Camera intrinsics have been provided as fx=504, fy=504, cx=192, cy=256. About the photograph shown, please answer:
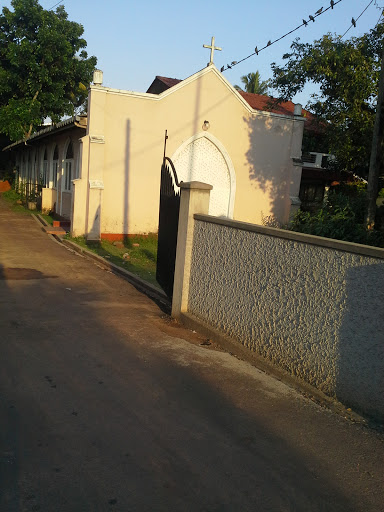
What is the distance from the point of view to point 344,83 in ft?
47.8

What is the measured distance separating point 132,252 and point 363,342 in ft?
36.1

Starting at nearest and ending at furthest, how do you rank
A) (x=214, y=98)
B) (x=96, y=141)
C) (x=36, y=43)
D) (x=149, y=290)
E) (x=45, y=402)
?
1. (x=45, y=402)
2. (x=149, y=290)
3. (x=96, y=141)
4. (x=214, y=98)
5. (x=36, y=43)

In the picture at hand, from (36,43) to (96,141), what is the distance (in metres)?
19.9

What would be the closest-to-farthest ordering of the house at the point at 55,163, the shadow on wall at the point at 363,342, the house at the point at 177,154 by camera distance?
the shadow on wall at the point at 363,342
the house at the point at 177,154
the house at the point at 55,163

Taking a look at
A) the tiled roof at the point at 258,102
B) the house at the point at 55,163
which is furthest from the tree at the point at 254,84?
the house at the point at 55,163

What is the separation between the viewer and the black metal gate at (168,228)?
8125 mm

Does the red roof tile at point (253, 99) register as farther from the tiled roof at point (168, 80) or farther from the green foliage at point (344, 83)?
the green foliage at point (344, 83)

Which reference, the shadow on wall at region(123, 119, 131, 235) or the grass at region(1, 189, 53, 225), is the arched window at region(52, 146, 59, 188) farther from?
the shadow on wall at region(123, 119, 131, 235)

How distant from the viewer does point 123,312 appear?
7.99 meters

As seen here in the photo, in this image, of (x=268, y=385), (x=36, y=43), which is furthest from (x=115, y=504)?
(x=36, y=43)

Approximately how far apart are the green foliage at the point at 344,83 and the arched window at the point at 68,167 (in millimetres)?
8605

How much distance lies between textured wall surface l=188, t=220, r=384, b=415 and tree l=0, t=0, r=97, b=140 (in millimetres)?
26930

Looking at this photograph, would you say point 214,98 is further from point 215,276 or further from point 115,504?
point 115,504

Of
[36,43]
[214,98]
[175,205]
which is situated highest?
[36,43]
